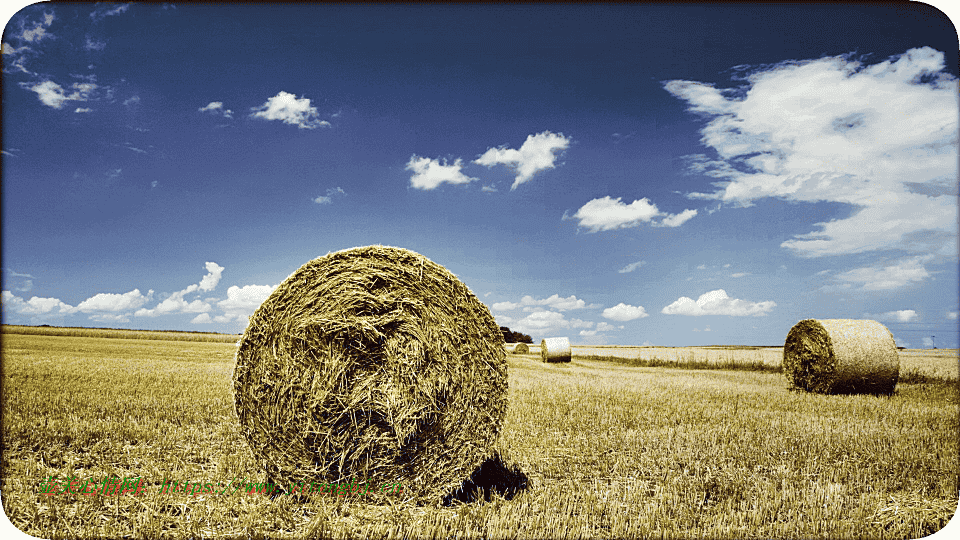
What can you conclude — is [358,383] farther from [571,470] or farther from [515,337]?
[515,337]

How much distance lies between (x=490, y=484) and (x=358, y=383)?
1.43 meters

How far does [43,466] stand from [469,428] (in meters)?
3.82

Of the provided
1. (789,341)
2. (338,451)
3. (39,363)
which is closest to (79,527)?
(338,451)

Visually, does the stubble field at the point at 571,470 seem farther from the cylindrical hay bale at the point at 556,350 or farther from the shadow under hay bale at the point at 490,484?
the cylindrical hay bale at the point at 556,350

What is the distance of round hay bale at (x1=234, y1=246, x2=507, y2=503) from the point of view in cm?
406

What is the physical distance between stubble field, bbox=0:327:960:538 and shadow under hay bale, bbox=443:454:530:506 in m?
0.13

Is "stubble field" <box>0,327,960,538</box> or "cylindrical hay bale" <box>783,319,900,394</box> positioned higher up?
"cylindrical hay bale" <box>783,319,900,394</box>

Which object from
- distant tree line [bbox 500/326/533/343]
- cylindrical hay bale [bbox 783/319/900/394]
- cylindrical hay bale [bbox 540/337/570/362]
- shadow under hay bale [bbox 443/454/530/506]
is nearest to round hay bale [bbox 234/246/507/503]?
shadow under hay bale [bbox 443/454/530/506]

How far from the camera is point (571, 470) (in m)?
4.91

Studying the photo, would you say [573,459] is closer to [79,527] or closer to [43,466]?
[79,527]

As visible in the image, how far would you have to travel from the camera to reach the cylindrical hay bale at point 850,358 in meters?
11.4

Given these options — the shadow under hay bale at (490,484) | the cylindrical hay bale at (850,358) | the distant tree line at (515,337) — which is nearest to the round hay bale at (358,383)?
the shadow under hay bale at (490,484)

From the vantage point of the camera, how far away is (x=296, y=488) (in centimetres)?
407

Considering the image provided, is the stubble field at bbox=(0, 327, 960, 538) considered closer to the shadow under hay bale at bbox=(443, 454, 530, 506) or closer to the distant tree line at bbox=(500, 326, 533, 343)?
the shadow under hay bale at bbox=(443, 454, 530, 506)
